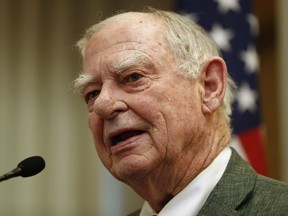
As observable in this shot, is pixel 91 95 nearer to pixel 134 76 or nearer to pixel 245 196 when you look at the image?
pixel 134 76

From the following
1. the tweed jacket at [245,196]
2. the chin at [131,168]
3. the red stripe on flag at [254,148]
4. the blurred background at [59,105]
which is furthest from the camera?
the blurred background at [59,105]

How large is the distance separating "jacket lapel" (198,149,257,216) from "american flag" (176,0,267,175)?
149cm

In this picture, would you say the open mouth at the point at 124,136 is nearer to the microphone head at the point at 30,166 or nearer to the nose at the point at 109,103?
A: the nose at the point at 109,103

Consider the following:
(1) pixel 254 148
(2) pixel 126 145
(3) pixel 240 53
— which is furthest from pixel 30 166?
(3) pixel 240 53

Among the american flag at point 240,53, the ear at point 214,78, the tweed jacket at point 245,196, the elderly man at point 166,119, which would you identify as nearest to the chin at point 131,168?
the elderly man at point 166,119

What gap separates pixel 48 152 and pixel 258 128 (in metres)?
1.61

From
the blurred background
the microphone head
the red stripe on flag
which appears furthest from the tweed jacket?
the blurred background

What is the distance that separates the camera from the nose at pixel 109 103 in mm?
1793

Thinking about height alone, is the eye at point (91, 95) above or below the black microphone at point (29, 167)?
above

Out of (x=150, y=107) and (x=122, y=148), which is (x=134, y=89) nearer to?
(x=150, y=107)

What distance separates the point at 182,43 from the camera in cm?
189

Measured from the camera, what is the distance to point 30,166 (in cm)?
170

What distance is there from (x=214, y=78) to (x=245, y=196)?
1.46ft

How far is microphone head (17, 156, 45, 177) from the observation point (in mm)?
1688
